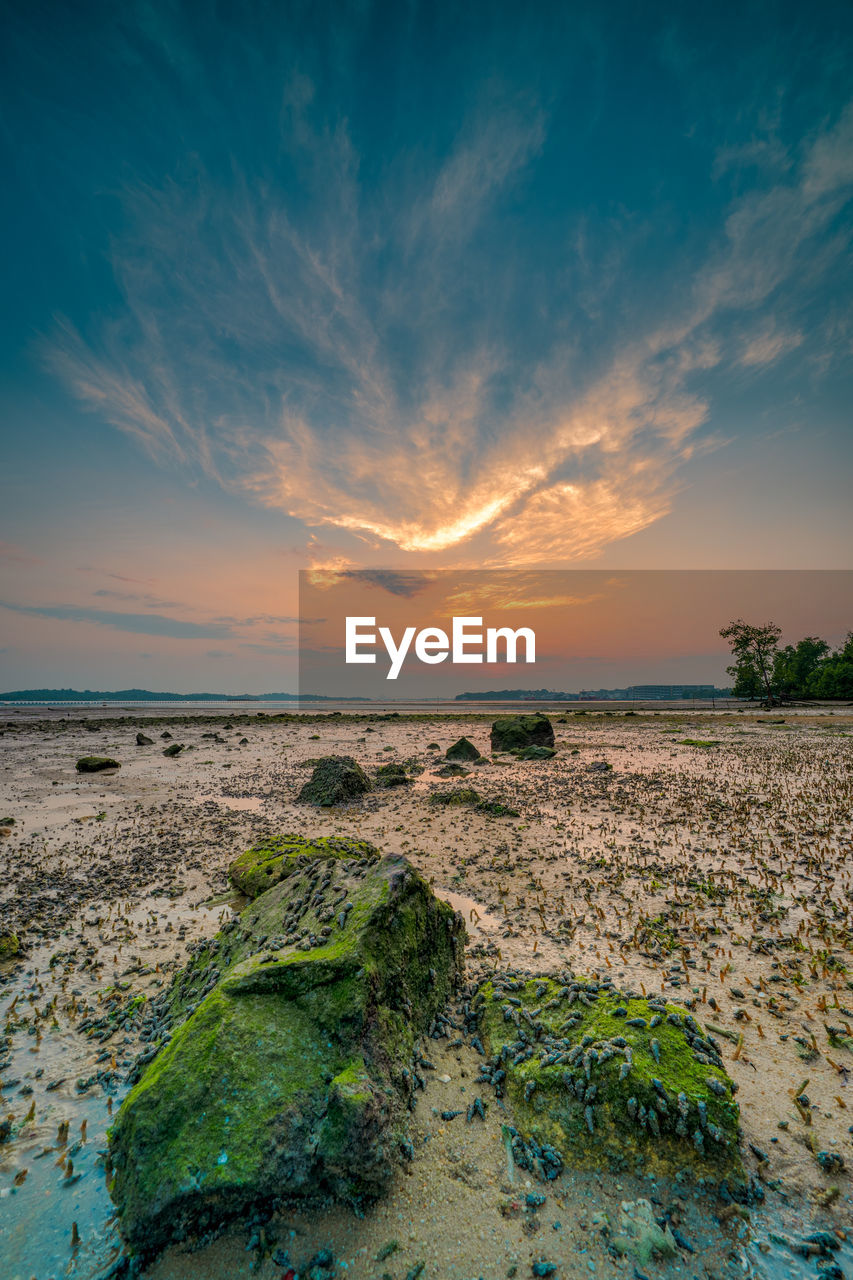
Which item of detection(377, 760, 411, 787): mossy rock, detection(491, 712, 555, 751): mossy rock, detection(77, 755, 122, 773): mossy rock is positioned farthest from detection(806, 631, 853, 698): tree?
detection(77, 755, 122, 773): mossy rock

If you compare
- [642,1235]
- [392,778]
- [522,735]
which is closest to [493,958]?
[642,1235]

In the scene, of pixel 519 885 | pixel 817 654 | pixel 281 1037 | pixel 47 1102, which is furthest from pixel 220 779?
pixel 817 654

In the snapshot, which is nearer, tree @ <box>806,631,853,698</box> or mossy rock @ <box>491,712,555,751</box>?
mossy rock @ <box>491,712,555,751</box>

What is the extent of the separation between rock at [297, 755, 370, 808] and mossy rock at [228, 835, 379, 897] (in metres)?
8.92

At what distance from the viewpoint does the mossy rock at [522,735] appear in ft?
131

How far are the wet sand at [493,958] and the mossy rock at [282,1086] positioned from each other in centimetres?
39

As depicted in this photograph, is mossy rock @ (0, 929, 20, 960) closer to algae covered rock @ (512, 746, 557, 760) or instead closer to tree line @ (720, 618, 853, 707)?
algae covered rock @ (512, 746, 557, 760)

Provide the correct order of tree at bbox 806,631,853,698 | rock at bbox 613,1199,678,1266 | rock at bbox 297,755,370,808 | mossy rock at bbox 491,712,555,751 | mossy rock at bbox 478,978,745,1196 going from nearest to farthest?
rock at bbox 613,1199,678,1266
mossy rock at bbox 478,978,745,1196
rock at bbox 297,755,370,808
mossy rock at bbox 491,712,555,751
tree at bbox 806,631,853,698

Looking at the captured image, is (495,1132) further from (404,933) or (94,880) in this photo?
(94,880)

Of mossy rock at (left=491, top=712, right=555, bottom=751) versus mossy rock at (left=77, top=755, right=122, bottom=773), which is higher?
mossy rock at (left=491, top=712, right=555, bottom=751)

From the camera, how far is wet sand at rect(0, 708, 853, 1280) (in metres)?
4.59

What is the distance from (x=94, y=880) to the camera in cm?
1401

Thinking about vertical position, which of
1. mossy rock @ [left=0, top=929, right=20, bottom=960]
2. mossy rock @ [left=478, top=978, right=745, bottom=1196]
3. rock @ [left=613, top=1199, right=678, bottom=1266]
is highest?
mossy rock @ [left=478, top=978, right=745, bottom=1196]

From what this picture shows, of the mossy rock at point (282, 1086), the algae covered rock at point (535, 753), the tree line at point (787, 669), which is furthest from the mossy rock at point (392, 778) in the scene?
the tree line at point (787, 669)
